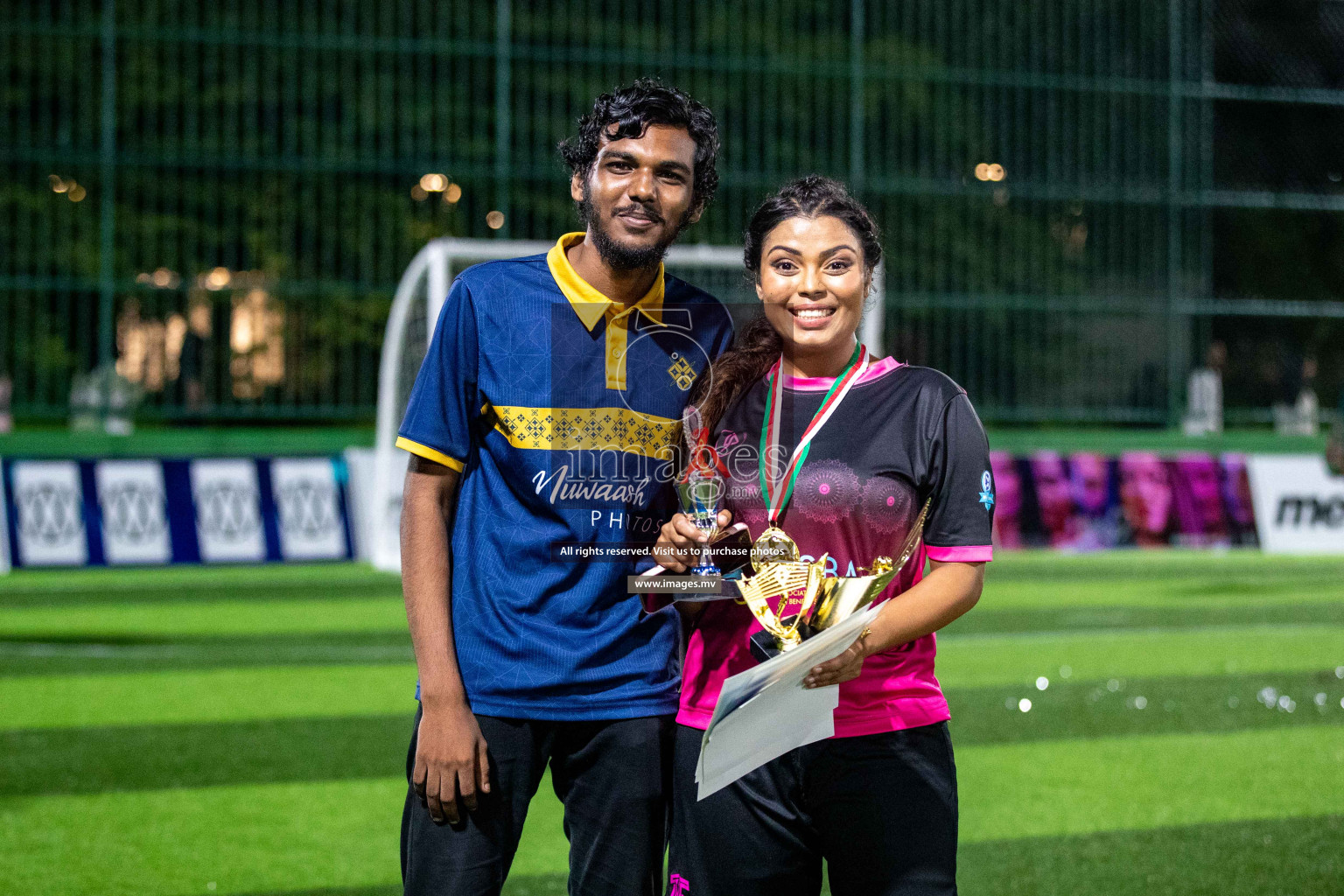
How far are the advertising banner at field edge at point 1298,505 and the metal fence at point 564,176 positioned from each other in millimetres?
1318

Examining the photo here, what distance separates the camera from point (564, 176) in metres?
13.5

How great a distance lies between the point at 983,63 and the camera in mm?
15766

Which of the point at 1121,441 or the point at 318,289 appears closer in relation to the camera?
the point at 318,289

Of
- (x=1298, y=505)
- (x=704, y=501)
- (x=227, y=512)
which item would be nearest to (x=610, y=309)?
(x=704, y=501)

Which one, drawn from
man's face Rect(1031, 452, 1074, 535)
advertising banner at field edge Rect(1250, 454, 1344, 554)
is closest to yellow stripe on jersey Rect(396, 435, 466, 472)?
man's face Rect(1031, 452, 1074, 535)

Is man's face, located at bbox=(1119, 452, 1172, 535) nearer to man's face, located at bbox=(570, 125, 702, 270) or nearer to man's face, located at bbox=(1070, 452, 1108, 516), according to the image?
man's face, located at bbox=(1070, 452, 1108, 516)

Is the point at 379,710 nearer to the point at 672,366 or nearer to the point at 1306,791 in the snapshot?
the point at 1306,791

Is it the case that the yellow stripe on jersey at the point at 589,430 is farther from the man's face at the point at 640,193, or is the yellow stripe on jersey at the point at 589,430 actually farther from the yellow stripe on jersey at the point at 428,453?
the man's face at the point at 640,193

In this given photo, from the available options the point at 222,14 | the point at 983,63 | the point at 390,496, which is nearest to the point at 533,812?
the point at 390,496

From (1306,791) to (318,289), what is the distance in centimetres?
1024

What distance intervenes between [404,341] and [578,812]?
33.3 ft

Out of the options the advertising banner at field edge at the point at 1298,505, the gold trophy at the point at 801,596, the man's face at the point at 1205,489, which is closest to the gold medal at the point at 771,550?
the gold trophy at the point at 801,596

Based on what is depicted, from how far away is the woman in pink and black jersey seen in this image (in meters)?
2.17

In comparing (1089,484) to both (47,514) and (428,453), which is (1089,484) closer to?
(47,514)
